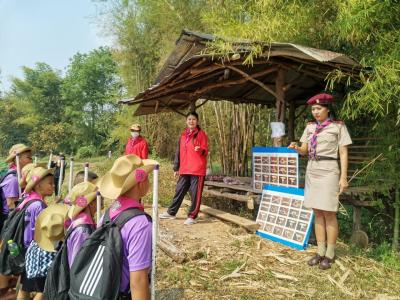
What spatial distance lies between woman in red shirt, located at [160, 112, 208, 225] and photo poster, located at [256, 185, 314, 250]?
3.24 ft

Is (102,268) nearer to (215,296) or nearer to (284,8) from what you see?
(215,296)

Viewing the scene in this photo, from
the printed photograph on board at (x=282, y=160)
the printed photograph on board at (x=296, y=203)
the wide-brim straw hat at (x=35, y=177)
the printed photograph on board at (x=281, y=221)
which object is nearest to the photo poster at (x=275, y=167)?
the printed photograph on board at (x=282, y=160)

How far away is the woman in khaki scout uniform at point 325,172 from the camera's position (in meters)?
3.72

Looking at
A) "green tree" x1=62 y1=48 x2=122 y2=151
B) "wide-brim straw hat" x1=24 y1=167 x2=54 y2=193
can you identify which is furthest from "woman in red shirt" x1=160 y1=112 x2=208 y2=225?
"green tree" x1=62 y1=48 x2=122 y2=151

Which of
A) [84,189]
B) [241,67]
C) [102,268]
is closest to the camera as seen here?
[102,268]

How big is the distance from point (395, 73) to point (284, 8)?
1949 mm

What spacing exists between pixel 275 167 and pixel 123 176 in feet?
12.0

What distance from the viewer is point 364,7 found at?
151 inches

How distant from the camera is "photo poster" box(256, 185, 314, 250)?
4.45 m

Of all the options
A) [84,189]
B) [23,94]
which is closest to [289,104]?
[84,189]

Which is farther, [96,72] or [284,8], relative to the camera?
[96,72]

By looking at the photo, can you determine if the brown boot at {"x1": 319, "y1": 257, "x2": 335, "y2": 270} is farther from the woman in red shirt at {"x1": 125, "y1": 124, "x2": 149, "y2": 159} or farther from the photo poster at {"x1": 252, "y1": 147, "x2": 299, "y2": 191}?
the woman in red shirt at {"x1": 125, "y1": 124, "x2": 149, "y2": 159}

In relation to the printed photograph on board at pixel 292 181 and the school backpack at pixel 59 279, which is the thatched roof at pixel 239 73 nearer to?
the printed photograph on board at pixel 292 181

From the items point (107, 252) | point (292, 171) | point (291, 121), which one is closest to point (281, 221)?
point (292, 171)
